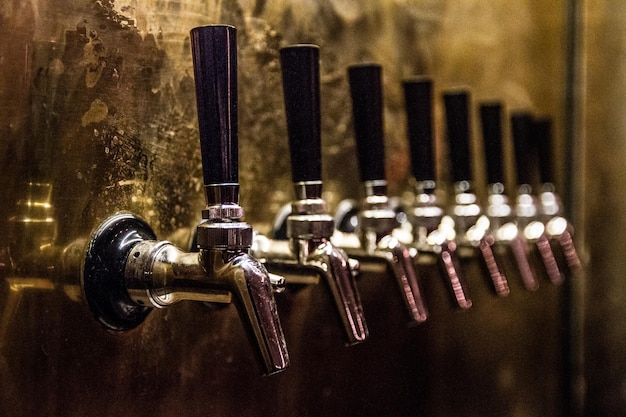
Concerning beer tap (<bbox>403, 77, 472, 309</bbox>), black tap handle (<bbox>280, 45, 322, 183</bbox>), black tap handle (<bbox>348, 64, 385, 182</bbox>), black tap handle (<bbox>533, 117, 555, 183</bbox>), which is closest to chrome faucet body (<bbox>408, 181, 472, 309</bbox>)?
beer tap (<bbox>403, 77, 472, 309</bbox>)

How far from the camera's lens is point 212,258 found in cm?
61

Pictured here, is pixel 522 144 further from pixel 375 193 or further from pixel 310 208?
pixel 310 208

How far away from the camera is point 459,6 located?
1180 mm

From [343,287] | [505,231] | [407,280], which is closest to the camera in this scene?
[343,287]

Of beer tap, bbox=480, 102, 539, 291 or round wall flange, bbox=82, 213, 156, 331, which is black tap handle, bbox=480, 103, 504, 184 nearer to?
beer tap, bbox=480, 102, 539, 291

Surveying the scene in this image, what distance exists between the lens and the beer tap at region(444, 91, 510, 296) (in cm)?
97

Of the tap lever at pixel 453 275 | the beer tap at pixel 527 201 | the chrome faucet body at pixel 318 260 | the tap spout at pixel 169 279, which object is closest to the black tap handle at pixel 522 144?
the beer tap at pixel 527 201

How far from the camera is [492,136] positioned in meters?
1.04

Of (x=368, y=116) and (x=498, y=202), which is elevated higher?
(x=368, y=116)

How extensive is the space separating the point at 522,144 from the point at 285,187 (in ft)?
1.25

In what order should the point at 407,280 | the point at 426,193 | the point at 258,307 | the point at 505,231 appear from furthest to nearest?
1. the point at 505,231
2. the point at 426,193
3. the point at 407,280
4. the point at 258,307

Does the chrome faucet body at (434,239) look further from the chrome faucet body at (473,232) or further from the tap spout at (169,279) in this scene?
the tap spout at (169,279)

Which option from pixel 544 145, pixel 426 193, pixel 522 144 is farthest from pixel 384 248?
pixel 544 145

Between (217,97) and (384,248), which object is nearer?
(217,97)
